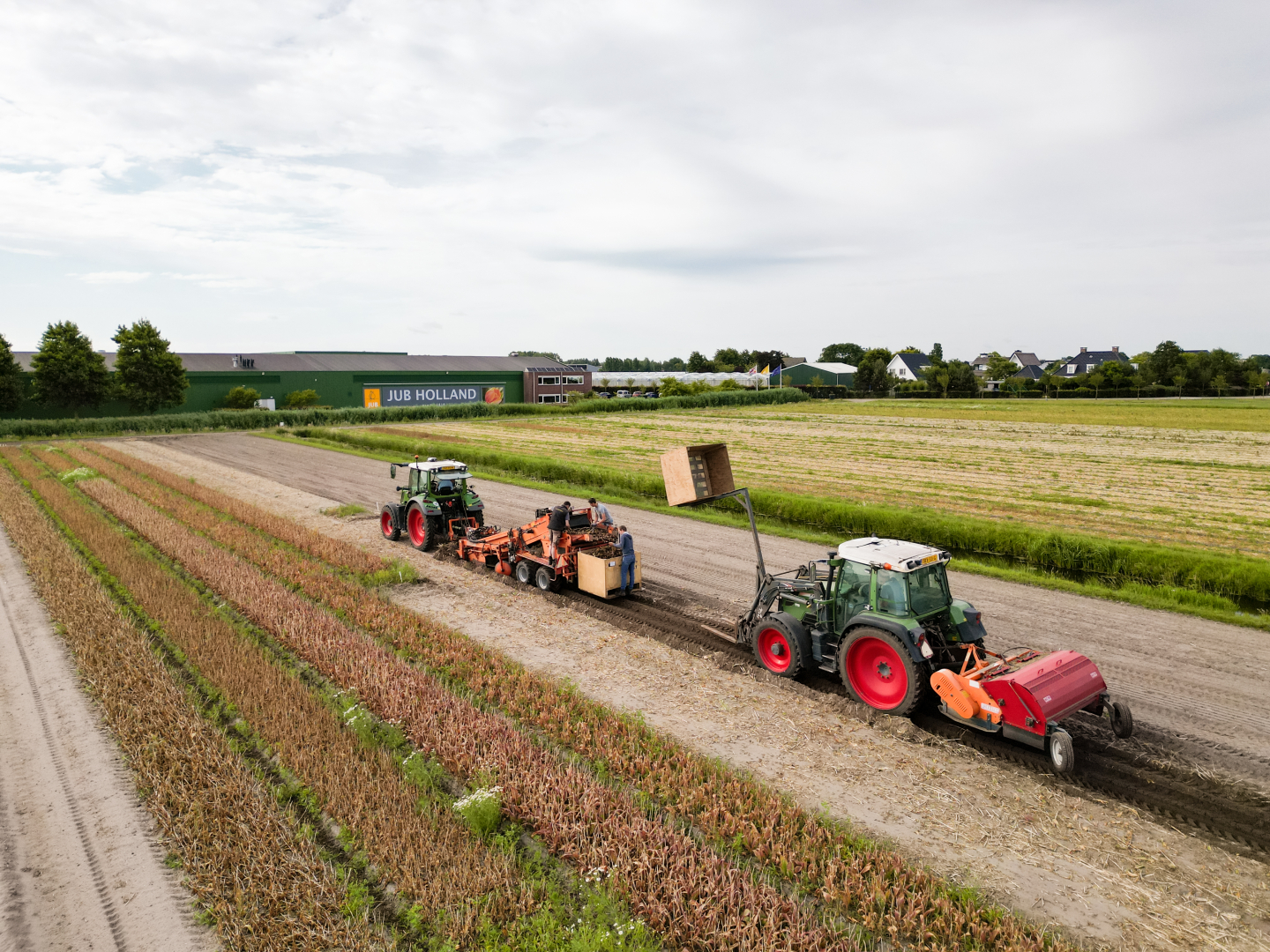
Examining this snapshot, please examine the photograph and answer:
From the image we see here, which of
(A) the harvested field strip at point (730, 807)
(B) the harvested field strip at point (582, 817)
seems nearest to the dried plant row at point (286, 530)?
(B) the harvested field strip at point (582, 817)

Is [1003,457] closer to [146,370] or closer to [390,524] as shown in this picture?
[390,524]

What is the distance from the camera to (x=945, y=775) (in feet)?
26.9

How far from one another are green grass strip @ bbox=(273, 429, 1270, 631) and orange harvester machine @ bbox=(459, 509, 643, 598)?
24.1ft

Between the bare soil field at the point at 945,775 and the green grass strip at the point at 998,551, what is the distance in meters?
0.80

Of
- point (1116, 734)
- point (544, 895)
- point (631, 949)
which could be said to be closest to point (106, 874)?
point (544, 895)

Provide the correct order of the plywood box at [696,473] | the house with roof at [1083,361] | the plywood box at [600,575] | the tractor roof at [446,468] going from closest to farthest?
1. the plywood box at [696,473]
2. the plywood box at [600,575]
3. the tractor roof at [446,468]
4. the house with roof at [1083,361]

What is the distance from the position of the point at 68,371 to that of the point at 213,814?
64946 millimetres

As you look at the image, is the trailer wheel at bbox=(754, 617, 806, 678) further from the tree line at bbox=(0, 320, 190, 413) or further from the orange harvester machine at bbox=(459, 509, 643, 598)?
the tree line at bbox=(0, 320, 190, 413)

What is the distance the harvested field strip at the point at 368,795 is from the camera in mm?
6176

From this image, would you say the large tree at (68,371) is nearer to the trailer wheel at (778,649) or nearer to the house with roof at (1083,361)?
the trailer wheel at (778,649)

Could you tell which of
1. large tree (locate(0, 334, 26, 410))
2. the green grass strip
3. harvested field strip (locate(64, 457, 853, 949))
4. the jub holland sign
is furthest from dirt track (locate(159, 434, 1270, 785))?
the jub holland sign

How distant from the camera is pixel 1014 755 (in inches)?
338

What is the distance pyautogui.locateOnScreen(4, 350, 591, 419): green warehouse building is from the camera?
6794 cm

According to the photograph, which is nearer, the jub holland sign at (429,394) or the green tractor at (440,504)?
the green tractor at (440,504)
